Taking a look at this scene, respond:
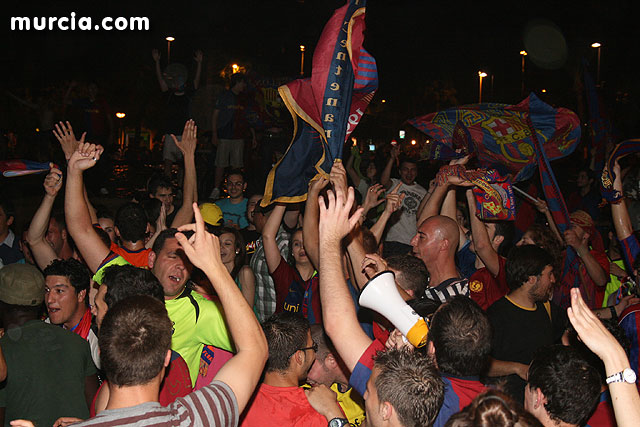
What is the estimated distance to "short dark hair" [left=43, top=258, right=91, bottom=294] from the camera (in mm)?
4578

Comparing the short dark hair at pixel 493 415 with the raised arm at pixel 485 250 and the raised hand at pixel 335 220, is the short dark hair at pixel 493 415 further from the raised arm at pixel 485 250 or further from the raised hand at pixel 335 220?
the raised arm at pixel 485 250

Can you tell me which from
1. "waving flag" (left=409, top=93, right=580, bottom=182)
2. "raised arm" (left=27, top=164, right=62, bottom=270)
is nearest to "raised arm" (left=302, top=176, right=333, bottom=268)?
"raised arm" (left=27, top=164, right=62, bottom=270)

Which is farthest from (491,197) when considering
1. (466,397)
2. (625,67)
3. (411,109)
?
(411,109)

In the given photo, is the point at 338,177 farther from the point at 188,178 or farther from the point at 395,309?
the point at 188,178

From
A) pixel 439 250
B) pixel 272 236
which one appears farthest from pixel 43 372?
pixel 439 250

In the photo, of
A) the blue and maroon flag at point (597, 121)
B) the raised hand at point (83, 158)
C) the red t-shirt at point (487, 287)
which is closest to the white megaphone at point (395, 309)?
the red t-shirt at point (487, 287)

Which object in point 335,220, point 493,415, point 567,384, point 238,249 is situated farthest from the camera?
point 238,249

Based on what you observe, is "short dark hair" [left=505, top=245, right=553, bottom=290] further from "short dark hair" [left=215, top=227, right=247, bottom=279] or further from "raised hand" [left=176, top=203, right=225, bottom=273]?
"raised hand" [left=176, top=203, right=225, bottom=273]

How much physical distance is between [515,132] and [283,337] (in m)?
4.08

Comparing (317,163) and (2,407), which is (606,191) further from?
(2,407)

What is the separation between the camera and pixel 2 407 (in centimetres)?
355

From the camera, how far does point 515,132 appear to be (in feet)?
21.3

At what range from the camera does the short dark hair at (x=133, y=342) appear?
255cm

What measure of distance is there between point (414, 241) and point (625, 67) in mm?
19377
